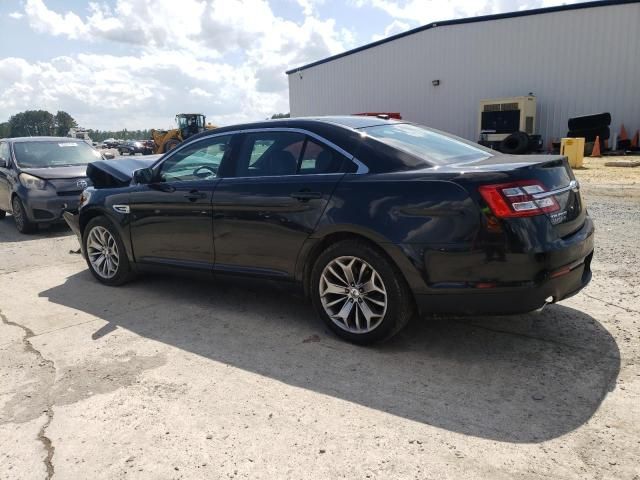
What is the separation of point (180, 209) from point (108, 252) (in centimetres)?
137

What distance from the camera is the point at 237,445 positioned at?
2646 millimetres

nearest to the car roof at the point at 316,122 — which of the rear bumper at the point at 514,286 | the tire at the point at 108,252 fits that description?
the rear bumper at the point at 514,286

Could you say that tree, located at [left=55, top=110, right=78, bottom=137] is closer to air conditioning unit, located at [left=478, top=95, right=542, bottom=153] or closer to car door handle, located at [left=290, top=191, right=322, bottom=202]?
air conditioning unit, located at [left=478, top=95, right=542, bottom=153]

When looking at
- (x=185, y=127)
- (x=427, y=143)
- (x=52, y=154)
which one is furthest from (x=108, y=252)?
(x=185, y=127)

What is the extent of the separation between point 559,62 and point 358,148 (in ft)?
74.8

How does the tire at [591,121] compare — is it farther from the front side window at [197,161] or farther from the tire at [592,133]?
the front side window at [197,161]

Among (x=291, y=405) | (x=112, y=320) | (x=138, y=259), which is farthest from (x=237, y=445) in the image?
(x=138, y=259)

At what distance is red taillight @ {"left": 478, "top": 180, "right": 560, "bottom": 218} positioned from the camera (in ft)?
10.00

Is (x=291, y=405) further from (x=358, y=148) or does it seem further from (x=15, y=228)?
(x=15, y=228)

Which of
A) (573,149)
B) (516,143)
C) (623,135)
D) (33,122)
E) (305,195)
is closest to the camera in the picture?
(305,195)

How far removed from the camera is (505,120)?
2242 cm

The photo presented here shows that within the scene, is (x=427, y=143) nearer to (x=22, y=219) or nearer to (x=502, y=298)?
(x=502, y=298)

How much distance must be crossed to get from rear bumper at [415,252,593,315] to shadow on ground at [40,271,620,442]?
1.32 feet

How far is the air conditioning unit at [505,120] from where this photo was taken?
71.6 ft
